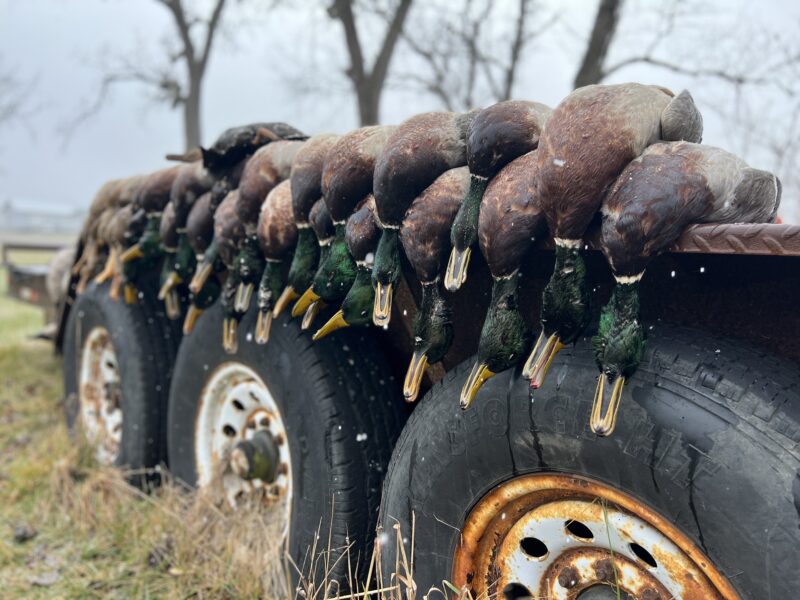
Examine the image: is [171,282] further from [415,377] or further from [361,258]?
[415,377]

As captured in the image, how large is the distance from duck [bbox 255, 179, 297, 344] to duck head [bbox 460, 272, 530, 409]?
0.81m

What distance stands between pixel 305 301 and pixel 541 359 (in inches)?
31.8

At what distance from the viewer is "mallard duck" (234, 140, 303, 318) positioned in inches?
83.5

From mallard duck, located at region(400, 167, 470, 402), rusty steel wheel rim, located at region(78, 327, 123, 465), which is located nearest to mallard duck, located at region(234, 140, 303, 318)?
mallard duck, located at region(400, 167, 470, 402)

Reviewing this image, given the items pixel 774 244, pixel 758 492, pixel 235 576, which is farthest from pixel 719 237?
pixel 235 576

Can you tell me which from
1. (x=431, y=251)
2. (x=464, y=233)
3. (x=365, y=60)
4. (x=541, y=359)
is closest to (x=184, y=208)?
(x=431, y=251)

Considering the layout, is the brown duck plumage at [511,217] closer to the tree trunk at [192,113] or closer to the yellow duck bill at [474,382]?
the yellow duck bill at [474,382]

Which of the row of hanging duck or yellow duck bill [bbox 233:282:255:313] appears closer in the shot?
the row of hanging duck

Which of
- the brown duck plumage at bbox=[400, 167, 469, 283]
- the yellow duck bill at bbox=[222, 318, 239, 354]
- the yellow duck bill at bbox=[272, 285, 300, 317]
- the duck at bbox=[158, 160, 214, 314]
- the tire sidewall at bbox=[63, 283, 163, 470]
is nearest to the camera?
the brown duck plumage at bbox=[400, 167, 469, 283]

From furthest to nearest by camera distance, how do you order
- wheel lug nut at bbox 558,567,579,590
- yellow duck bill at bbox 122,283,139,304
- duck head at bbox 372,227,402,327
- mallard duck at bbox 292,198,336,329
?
yellow duck bill at bbox 122,283,139,304
mallard duck at bbox 292,198,336,329
duck head at bbox 372,227,402,327
wheel lug nut at bbox 558,567,579,590

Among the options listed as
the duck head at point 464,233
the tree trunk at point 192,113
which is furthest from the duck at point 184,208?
the tree trunk at point 192,113

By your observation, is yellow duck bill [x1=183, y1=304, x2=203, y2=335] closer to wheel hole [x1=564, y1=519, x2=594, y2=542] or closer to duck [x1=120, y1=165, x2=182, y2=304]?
duck [x1=120, y1=165, x2=182, y2=304]

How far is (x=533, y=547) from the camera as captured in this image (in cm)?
146

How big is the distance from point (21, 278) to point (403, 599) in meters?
6.09
